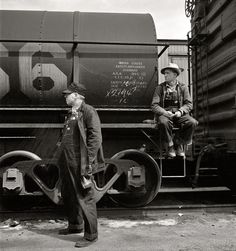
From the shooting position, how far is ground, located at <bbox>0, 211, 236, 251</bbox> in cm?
429

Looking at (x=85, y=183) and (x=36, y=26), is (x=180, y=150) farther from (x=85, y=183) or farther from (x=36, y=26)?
(x=36, y=26)

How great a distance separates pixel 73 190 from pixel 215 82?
360cm

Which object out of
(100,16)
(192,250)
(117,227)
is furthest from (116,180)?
(100,16)

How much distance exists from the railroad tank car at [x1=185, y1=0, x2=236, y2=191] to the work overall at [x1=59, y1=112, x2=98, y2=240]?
2.66 meters

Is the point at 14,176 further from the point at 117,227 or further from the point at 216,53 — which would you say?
the point at 216,53

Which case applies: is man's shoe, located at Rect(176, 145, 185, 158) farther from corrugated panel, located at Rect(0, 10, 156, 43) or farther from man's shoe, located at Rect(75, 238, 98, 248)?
man's shoe, located at Rect(75, 238, 98, 248)

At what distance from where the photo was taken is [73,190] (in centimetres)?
472

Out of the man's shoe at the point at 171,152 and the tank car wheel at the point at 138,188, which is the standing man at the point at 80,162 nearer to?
the tank car wheel at the point at 138,188

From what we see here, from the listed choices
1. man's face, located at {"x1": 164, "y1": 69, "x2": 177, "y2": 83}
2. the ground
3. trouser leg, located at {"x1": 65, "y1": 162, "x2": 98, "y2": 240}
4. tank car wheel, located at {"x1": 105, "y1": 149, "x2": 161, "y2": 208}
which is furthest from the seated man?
trouser leg, located at {"x1": 65, "y1": 162, "x2": 98, "y2": 240}

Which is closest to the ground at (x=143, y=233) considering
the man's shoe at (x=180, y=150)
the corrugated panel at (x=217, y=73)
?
the man's shoe at (x=180, y=150)

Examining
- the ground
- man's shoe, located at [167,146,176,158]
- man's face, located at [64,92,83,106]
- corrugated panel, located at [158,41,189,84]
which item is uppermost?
corrugated panel, located at [158,41,189,84]

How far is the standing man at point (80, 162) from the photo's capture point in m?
4.50

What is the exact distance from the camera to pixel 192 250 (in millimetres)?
4117

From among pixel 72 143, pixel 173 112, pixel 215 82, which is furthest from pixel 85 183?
pixel 215 82
